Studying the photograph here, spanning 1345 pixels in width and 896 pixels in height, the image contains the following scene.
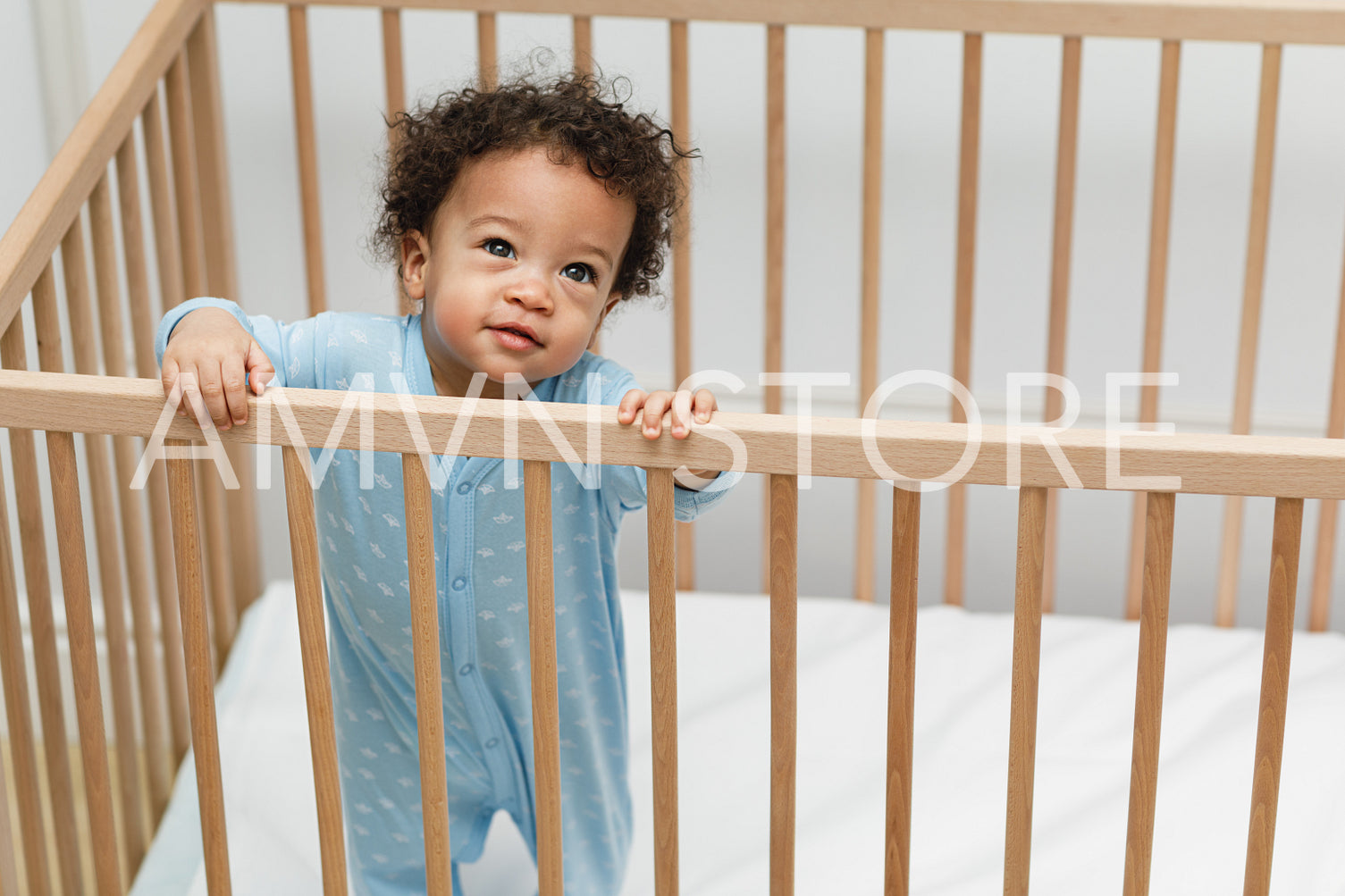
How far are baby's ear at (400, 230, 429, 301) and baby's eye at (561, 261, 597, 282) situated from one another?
11 centimetres

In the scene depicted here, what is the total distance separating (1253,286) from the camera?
51.7 inches

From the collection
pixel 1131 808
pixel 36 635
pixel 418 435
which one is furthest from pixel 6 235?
pixel 1131 808

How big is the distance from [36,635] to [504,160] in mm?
446

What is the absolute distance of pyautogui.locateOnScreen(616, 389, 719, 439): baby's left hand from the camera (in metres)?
0.70

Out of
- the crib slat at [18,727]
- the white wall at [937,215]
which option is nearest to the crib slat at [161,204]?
the white wall at [937,215]

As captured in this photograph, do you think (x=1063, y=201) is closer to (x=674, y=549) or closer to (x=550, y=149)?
(x=550, y=149)

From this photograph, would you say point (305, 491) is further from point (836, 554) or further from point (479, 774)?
point (836, 554)

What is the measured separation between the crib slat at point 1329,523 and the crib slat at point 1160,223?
16 centimetres

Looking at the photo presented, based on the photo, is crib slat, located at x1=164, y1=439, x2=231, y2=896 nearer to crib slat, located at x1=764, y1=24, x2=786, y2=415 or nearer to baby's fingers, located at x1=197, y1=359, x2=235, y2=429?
baby's fingers, located at x1=197, y1=359, x2=235, y2=429

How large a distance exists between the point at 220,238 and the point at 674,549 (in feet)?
2.62

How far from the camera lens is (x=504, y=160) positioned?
2.90ft

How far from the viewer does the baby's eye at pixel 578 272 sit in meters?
0.89

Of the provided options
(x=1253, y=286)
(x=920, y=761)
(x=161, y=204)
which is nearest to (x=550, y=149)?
(x=161, y=204)

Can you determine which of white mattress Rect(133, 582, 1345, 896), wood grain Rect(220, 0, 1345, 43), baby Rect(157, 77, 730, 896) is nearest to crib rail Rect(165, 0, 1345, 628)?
wood grain Rect(220, 0, 1345, 43)
